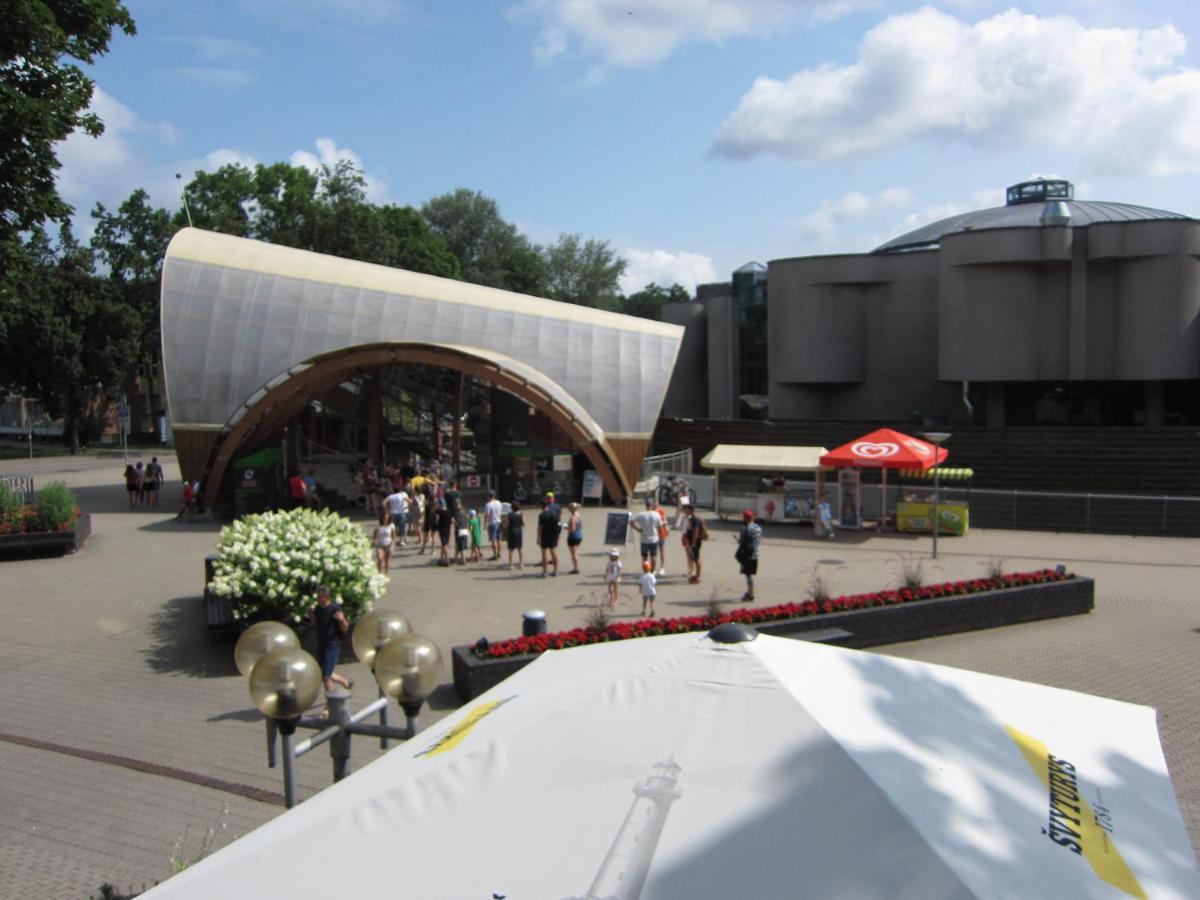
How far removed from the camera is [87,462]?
48406 mm

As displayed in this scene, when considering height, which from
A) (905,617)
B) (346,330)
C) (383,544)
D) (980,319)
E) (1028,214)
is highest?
(1028,214)

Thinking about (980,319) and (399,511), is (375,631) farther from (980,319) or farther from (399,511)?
(980,319)

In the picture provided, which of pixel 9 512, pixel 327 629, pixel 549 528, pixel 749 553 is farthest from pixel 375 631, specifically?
pixel 9 512

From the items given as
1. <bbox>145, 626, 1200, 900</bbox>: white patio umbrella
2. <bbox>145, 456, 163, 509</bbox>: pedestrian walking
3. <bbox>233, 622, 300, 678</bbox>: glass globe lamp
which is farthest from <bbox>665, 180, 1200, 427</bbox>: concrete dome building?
<bbox>233, 622, 300, 678</bbox>: glass globe lamp

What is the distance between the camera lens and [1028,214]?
51.3 m

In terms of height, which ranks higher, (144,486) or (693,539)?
(144,486)

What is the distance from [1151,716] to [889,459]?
18531mm

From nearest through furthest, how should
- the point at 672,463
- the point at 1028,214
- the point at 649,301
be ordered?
the point at 672,463 → the point at 1028,214 → the point at 649,301

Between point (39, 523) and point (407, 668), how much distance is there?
18.6 meters

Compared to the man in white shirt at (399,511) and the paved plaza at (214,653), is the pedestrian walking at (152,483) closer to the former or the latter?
the paved plaza at (214,653)

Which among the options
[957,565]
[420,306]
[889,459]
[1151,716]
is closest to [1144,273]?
[889,459]

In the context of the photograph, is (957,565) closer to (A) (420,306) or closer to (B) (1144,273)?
(A) (420,306)

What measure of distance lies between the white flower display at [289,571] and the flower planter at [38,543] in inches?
377

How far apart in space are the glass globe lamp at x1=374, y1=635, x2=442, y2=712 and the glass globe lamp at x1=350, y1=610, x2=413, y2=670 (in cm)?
52
